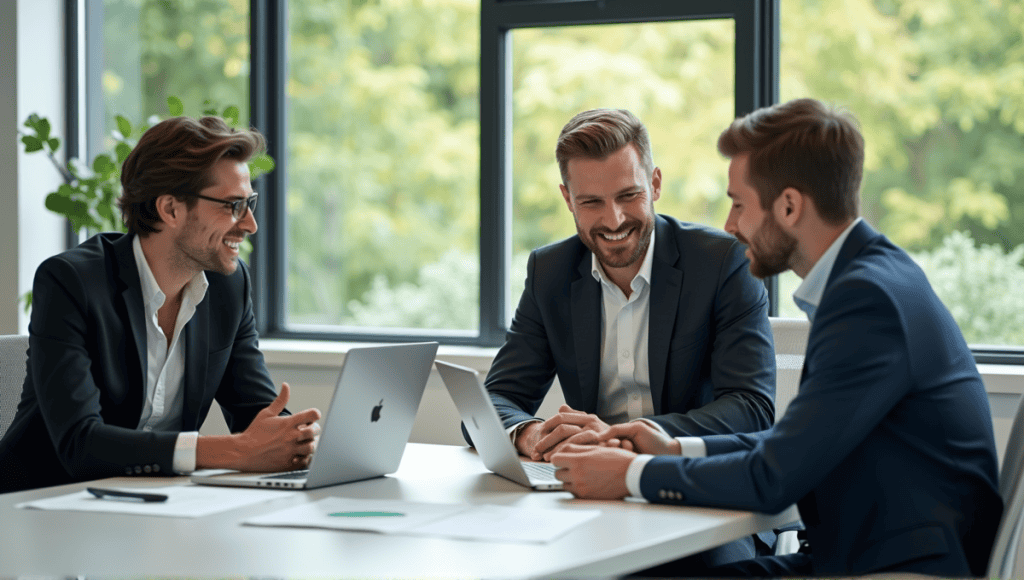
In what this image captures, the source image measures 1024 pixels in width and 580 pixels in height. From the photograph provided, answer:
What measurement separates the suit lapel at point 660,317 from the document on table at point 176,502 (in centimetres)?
92

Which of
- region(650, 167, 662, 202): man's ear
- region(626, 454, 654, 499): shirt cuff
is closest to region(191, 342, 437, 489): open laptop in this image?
region(626, 454, 654, 499): shirt cuff

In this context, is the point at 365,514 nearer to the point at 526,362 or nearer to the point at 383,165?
the point at 526,362

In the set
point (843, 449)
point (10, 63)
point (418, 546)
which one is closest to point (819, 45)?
point (843, 449)

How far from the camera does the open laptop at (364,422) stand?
1.76 m

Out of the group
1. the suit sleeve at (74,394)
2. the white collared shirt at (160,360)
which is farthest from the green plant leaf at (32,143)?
the suit sleeve at (74,394)

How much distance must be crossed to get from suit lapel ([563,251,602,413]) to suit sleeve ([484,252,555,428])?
115mm

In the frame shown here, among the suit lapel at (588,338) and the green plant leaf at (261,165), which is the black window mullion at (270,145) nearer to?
the green plant leaf at (261,165)

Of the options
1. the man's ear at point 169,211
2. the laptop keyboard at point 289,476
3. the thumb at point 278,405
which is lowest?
the laptop keyboard at point 289,476

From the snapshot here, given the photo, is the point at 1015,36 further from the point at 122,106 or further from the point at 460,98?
the point at 122,106

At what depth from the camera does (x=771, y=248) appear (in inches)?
75.0

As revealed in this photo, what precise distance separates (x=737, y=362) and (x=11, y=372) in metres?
1.71

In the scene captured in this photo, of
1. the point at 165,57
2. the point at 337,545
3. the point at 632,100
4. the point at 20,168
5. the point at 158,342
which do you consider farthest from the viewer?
the point at 165,57

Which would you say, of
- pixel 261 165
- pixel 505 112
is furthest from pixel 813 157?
pixel 261 165

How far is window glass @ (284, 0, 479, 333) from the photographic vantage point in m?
4.17
